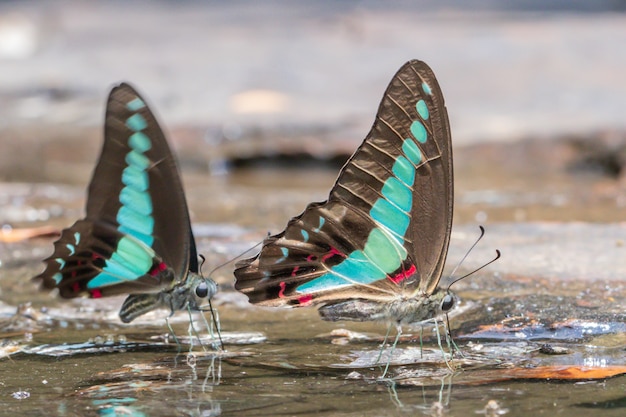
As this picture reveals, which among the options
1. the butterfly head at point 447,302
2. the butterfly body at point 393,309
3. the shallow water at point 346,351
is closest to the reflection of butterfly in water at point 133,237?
the shallow water at point 346,351

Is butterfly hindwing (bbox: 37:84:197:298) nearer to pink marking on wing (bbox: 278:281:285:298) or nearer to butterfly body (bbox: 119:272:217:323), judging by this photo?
butterfly body (bbox: 119:272:217:323)

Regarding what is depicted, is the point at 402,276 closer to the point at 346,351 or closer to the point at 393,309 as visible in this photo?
the point at 393,309

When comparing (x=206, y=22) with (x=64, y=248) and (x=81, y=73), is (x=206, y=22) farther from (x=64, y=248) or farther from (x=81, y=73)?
(x=64, y=248)

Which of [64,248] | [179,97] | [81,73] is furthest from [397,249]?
[81,73]

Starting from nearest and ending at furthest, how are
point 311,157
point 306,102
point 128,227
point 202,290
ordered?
point 202,290
point 128,227
point 311,157
point 306,102

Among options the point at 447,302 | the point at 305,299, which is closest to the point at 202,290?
the point at 305,299

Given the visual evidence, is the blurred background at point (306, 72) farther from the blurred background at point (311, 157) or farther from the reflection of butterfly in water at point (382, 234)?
the reflection of butterfly in water at point (382, 234)

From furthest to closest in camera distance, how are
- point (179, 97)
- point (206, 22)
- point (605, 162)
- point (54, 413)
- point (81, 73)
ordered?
point (206, 22) < point (81, 73) < point (179, 97) < point (605, 162) < point (54, 413)
